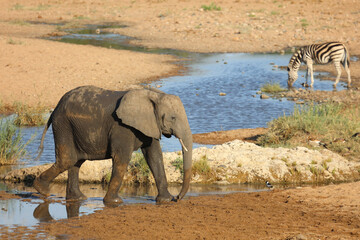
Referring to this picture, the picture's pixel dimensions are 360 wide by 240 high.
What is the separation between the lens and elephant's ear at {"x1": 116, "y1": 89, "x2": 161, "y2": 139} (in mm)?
8688

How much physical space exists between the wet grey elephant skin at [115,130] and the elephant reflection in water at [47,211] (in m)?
0.27

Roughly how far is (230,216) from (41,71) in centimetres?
1475

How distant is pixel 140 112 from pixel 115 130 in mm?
425

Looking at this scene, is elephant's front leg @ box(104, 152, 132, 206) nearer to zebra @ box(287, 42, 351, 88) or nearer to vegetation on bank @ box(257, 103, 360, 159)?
vegetation on bank @ box(257, 103, 360, 159)

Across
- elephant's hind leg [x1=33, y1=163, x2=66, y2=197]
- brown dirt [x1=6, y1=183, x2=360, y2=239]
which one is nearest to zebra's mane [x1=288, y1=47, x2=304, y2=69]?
brown dirt [x1=6, y1=183, x2=360, y2=239]

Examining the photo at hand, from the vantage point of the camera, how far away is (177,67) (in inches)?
992

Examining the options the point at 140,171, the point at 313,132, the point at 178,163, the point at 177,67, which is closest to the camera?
the point at 140,171

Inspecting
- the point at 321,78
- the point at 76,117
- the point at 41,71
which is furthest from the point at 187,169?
the point at 321,78

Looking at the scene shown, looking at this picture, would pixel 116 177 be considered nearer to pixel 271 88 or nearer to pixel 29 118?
pixel 29 118

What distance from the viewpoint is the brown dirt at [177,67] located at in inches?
304

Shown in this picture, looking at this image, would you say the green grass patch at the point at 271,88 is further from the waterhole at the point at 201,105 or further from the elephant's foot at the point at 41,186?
the elephant's foot at the point at 41,186

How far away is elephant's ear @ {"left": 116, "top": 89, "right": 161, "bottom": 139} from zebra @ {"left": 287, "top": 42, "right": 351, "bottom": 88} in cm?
1474

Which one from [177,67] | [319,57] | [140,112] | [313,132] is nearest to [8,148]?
[140,112]

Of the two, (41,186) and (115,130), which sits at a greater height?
(115,130)
